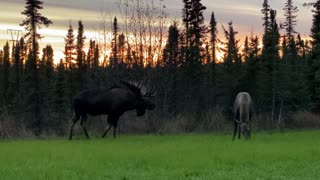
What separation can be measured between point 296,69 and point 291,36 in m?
42.7

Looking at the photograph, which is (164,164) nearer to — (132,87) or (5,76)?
(132,87)

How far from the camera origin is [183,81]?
60.6m

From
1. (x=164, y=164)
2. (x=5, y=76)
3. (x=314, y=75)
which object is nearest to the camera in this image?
(x=164, y=164)

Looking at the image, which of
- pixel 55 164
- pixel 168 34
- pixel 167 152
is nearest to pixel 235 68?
pixel 168 34

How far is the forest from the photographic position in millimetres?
38750

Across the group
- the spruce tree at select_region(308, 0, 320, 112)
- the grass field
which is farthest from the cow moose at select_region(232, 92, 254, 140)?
the spruce tree at select_region(308, 0, 320, 112)

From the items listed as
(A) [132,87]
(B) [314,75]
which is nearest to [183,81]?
(B) [314,75]

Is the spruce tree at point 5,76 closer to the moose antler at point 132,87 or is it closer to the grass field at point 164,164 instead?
the moose antler at point 132,87

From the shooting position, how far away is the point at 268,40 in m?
→ 59.9

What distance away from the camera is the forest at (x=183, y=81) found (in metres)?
38.8

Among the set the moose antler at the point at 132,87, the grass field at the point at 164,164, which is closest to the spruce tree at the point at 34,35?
the moose antler at the point at 132,87

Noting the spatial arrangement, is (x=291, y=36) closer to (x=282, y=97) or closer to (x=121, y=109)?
(x=282, y=97)

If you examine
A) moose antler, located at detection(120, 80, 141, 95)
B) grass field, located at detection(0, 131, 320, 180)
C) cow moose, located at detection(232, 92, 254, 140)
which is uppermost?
moose antler, located at detection(120, 80, 141, 95)

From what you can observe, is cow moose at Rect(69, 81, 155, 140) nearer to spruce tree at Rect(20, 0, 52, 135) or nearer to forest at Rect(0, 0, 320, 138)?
forest at Rect(0, 0, 320, 138)
